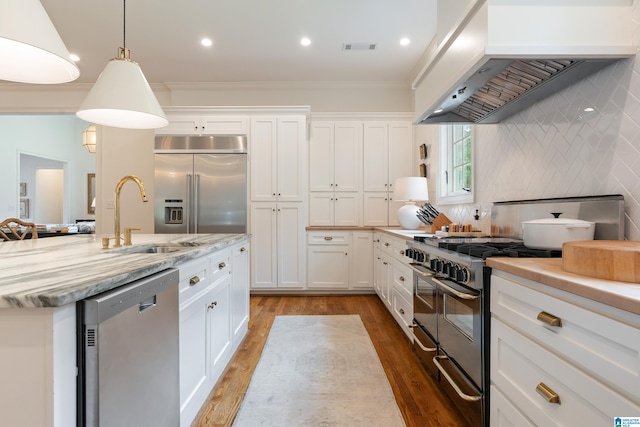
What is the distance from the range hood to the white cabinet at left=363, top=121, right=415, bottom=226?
280cm

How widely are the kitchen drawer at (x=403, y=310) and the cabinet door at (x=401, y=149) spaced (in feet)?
6.49

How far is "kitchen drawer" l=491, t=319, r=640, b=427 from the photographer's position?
2.77 feet

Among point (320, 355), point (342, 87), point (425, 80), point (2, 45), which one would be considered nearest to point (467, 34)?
point (425, 80)

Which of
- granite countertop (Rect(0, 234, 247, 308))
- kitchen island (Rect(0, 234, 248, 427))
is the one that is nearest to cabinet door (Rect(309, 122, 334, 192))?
granite countertop (Rect(0, 234, 247, 308))

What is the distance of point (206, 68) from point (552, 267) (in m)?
4.39

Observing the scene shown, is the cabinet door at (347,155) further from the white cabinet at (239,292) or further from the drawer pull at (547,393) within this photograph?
the drawer pull at (547,393)

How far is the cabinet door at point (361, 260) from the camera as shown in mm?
4348

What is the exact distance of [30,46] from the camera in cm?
138

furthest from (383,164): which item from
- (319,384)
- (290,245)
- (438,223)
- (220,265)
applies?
(319,384)

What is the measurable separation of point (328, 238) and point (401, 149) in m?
1.57

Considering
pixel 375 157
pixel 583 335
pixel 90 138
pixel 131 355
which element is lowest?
pixel 131 355

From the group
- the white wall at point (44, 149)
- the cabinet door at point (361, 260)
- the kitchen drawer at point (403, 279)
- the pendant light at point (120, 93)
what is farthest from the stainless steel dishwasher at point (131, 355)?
the white wall at point (44, 149)

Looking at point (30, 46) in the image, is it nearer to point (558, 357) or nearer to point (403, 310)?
point (558, 357)

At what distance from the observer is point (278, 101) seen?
484 cm
